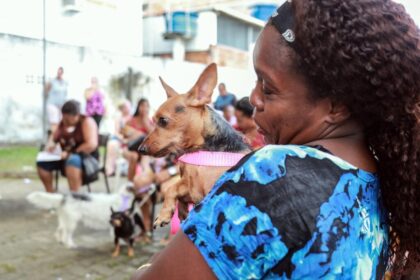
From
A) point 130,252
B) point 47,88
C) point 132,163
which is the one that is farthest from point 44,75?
point 130,252

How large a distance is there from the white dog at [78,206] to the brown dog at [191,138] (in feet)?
12.2

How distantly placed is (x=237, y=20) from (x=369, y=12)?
64.5 feet

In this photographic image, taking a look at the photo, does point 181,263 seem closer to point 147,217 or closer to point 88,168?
point 147,217

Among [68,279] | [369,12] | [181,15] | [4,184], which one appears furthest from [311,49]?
[181,15]

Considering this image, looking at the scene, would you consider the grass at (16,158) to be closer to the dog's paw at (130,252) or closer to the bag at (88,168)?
the bag at (88,168)

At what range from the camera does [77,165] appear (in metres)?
6.90

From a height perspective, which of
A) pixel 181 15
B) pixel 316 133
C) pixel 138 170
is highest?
pixel 181 15

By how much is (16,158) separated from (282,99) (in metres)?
10.9

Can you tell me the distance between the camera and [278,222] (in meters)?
0.98

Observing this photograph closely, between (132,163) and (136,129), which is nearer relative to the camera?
(132,163)

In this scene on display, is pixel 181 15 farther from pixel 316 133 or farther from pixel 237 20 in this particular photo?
pixel 316 133

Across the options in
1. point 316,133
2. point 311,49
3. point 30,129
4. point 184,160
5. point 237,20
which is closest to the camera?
point 311,49

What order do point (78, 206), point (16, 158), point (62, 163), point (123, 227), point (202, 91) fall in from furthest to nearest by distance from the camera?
point (16, 158), point (62, 163), point (78, 206), point (123, 227), point (202, 91)

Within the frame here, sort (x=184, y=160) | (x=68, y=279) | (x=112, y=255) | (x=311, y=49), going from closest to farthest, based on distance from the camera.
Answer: (x=311, y=49) → (x=184, y=160) → (x=68, y=279) → (x=112, y=255)
